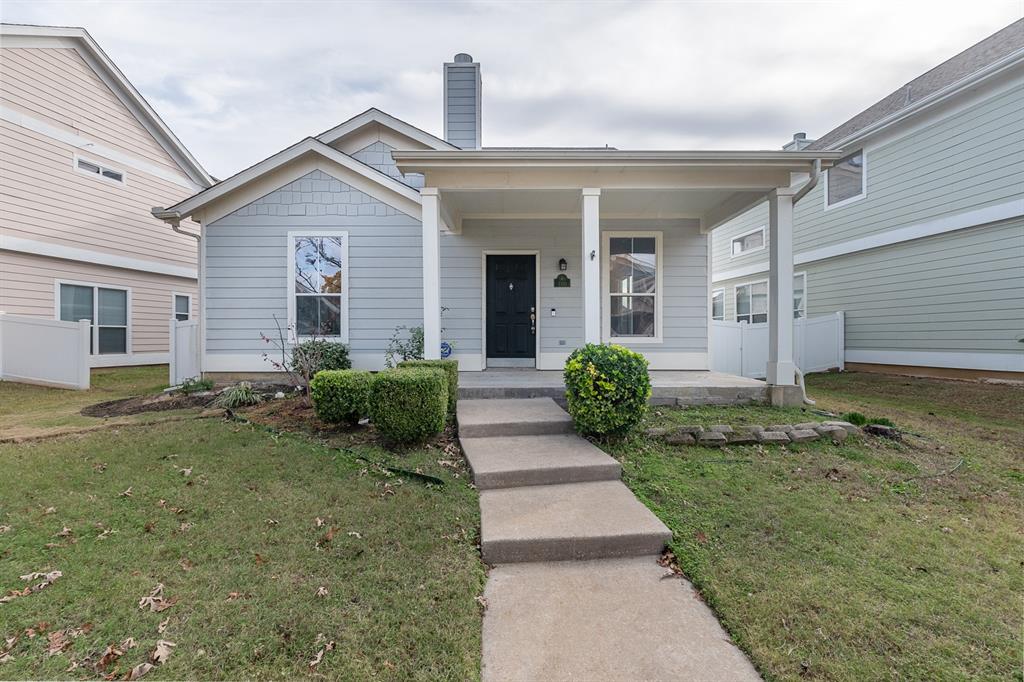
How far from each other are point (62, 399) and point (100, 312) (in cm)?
416

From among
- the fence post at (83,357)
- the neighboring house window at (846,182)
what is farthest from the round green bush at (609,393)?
the neighboring house window at (846,182)

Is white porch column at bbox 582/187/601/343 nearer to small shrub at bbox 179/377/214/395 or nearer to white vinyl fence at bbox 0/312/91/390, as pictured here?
small shrub at bbox 179/377/214/395

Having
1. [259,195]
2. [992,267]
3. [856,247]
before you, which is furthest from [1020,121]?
[259,195]

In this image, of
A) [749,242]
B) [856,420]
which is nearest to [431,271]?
[856,420]

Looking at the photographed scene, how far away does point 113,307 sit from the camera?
1064 cm

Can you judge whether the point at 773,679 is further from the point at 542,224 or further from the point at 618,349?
the point at 542,224

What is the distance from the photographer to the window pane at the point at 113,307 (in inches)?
410

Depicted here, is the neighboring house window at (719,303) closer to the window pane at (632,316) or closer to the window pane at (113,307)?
the window pane at (632,316)

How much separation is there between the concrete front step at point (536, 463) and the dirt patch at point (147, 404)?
183 inches

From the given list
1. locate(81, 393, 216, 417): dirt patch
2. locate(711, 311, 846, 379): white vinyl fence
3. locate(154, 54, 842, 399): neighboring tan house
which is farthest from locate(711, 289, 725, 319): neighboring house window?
locate(81, 393, 216, 417): dirt patch

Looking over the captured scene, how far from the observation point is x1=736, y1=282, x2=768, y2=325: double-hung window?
44.2ft

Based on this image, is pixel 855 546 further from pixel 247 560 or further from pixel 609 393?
pixel 247 560

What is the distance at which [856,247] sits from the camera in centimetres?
1050

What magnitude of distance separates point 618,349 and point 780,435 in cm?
195
